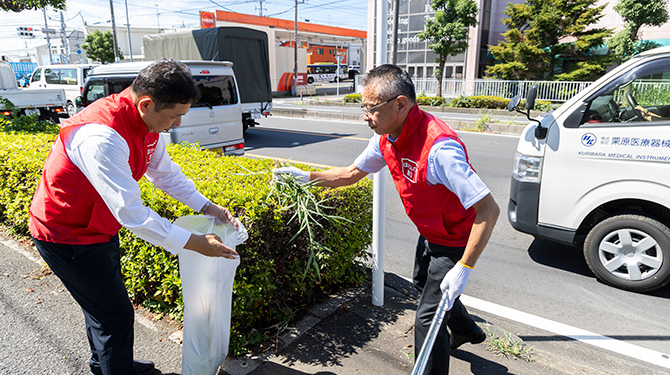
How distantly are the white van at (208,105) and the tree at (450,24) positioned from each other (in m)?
16.1

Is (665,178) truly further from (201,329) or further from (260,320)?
(201,329)

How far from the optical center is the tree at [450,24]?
70.0 feet

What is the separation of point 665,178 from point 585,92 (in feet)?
3.38

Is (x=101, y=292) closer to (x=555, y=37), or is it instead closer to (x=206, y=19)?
(x=555, y=37)

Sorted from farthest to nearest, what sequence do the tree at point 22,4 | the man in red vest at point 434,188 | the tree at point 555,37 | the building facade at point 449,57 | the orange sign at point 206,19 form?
the orange sign at point 206,19 < the building facade at point 449,57 < the tree at point 555,37 < the tree at point 22,4 < the man in red vest at point 434,188

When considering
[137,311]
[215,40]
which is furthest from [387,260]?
[215,40]

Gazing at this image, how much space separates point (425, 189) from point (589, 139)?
2.39 m

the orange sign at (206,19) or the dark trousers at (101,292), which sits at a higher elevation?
the orange sign at (206,19)

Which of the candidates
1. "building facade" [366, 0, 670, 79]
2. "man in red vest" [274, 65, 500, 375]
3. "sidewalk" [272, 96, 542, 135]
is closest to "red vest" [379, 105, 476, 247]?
"man in red vest" [274, 65, 500, 375]

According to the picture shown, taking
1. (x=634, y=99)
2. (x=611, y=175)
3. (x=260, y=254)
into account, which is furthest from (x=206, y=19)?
(x=260, y=254)

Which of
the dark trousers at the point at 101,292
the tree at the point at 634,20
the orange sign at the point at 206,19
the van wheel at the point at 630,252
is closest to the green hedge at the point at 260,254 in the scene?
the dark trousers at the point at 101,292

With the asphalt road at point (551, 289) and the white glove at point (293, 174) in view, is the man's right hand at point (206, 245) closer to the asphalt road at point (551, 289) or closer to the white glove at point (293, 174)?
the white glove at point (293, 174)

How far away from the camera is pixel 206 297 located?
7.64 feet

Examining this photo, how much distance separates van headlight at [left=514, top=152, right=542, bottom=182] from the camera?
4.12 m
